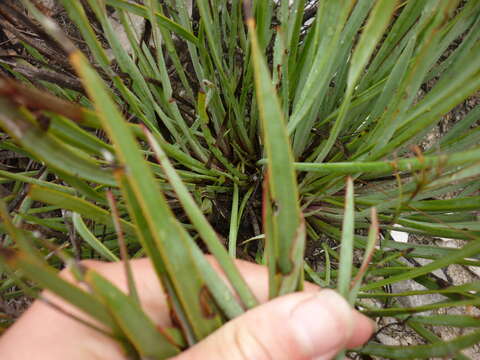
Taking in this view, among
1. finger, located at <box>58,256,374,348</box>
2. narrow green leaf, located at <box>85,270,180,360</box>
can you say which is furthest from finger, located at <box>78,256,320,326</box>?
narrow green leaf, located at <box>85,270,180,360</box>

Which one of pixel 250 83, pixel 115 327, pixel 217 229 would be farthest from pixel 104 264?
pixel 250 83

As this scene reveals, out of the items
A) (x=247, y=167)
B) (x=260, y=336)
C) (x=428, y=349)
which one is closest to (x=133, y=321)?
(x=260, y=336)

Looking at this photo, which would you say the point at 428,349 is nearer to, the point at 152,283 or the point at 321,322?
the point at 321,322

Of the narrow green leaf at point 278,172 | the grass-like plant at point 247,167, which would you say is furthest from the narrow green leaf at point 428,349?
the narrow green leaf at point 278,172

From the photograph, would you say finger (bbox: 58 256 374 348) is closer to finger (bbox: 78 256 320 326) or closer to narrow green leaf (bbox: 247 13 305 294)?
finger (bbox: 78 256 320 326)

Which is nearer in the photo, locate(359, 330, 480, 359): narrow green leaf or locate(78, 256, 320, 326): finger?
locate(359, 330, 480, 359): narrow green leaf

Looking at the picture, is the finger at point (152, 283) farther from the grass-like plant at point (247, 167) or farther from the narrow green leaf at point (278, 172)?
the narrow green leaf at point (278, 172)

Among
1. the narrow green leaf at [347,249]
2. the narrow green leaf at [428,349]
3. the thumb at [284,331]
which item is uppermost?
the narrow green leaf at [347,249]
